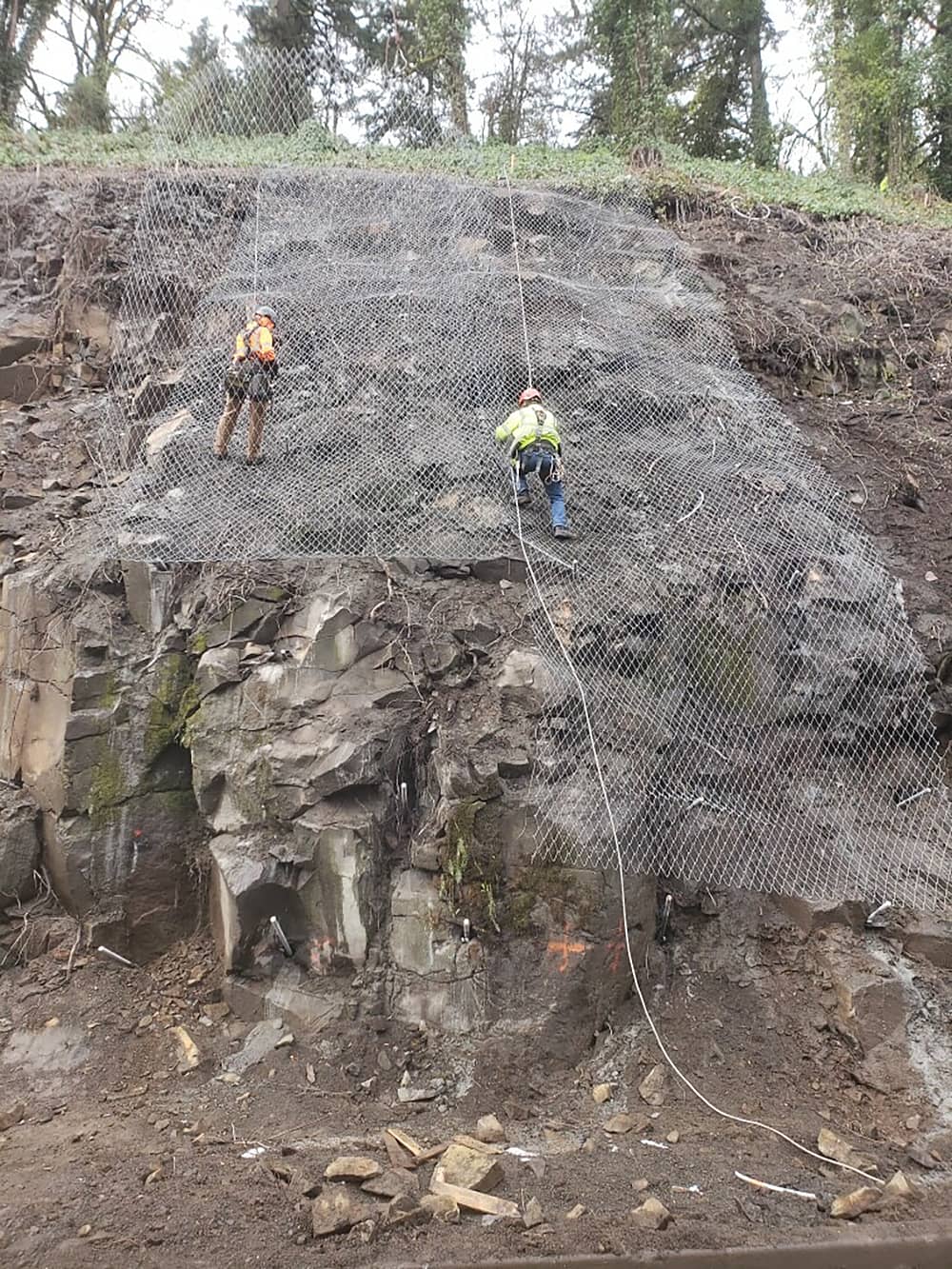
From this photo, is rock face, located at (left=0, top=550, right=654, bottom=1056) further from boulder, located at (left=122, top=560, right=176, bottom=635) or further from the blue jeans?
the blue jeans

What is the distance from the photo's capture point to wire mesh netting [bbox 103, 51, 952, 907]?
3.98m

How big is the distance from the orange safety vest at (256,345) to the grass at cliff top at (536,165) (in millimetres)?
3530

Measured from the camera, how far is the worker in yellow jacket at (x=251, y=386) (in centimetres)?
515

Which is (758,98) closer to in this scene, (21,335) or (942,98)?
(942,98)

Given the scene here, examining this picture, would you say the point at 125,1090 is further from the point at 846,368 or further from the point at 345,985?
the point at 846,368

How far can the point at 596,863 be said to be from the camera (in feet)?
12.5

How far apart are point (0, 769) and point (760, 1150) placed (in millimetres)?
4319

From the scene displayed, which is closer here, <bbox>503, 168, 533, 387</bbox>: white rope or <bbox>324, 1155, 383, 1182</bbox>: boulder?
<bbox>324, 1155, 383, 1182</bbox>: boulder

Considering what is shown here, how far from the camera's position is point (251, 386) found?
5129 millimetres

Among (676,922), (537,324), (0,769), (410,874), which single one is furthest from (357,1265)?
(537,324)

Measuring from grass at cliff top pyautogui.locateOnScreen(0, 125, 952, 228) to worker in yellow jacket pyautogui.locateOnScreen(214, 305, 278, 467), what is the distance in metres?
3.60

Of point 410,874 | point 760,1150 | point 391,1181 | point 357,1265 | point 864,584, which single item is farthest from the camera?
point 864,584

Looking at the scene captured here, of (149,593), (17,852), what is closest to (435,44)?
(149,593)

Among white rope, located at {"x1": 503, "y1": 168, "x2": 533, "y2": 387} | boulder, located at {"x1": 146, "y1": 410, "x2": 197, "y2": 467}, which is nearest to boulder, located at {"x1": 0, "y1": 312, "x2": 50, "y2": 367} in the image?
boulder, located at {"x1": 146, "y1": 410, "x2": 197, "y2": 467}
